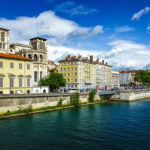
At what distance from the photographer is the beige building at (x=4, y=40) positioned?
6500 centimetres

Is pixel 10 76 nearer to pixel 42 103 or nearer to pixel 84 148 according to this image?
pixel 42 103

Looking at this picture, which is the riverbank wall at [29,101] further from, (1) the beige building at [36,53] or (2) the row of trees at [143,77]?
(2) the row of trees at [143,77]

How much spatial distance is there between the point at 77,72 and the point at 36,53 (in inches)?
956

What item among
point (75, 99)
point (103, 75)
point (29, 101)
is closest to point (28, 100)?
point (29, 101)

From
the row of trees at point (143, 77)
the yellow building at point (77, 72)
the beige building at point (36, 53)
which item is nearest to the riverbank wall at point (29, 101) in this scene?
the beige building at point (36, 53)

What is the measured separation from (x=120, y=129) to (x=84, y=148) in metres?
10.9

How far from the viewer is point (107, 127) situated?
32.9 metres

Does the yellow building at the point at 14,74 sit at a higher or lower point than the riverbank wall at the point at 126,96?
higher

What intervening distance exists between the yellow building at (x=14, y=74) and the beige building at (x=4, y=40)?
1840 centimetres

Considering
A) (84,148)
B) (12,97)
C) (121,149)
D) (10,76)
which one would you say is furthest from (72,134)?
(10,76)

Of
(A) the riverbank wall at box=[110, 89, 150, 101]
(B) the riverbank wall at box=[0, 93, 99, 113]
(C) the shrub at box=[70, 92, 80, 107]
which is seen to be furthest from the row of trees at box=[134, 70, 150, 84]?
(B) the riverbank wall at box=[0, 93, 99, 113]

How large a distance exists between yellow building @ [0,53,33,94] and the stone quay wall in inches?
211

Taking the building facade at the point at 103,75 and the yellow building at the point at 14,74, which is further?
the building facade at the point at 103,75

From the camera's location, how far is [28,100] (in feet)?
150
